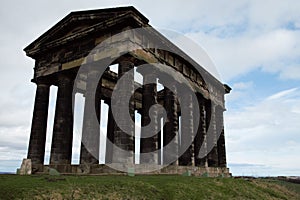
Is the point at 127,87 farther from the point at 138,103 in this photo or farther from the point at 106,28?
the point at 138,103

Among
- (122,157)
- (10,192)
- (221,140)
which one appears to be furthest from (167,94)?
(10,192)

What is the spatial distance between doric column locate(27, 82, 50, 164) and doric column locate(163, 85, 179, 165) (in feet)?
32.7

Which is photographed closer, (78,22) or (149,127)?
(149,127)

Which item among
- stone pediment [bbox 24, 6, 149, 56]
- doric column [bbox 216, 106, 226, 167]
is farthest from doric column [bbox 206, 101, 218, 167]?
stone pediment [bbox 24, 6, 149, 56]

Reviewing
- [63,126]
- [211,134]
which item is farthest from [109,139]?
[211,134]

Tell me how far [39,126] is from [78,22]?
28.9 feet

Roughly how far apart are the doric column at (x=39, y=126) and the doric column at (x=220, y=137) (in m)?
20.3

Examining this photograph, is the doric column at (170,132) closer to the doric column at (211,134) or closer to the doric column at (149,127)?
the doric column at (149,127)

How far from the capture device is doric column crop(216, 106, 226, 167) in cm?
3547

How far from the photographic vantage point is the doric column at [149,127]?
70.4 ft

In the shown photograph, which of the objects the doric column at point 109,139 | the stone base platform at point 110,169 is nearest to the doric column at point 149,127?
the stone base platform at point 110,169

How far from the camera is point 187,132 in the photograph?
92.0 feet

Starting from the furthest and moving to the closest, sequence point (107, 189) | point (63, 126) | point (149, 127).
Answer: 1. point (63, 126)
2. point (149, 127)
3. point (107, 189)

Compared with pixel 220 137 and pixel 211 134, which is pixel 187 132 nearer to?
pixel 211 134
